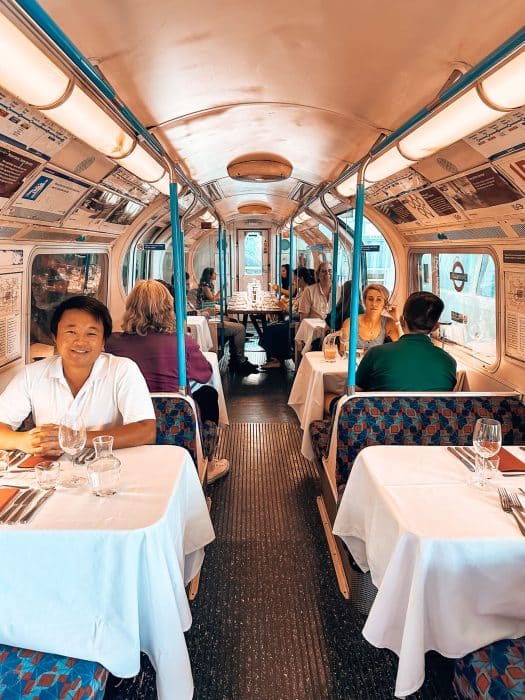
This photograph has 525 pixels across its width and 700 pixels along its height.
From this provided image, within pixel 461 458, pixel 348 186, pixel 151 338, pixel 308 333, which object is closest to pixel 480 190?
→ pixel 348 186

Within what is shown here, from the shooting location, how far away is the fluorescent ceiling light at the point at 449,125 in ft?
6.93

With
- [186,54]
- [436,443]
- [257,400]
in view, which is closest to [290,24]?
[186,54]

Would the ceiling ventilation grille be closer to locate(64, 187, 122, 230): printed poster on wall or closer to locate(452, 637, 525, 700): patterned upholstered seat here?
locate(64, 187, 122, 230): printed poster on wall

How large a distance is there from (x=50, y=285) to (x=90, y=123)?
87.1 inches

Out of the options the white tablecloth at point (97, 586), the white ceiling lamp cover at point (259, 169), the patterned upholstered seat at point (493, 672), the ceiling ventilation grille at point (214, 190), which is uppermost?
the ceiling ventilation grille at point (214, 190)

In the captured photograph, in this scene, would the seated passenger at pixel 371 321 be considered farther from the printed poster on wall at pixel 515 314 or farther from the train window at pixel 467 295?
the printed poster on wall at pixel 515 314

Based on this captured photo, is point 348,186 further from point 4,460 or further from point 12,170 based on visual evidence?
point 4,460

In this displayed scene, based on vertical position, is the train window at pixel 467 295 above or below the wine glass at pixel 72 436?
above

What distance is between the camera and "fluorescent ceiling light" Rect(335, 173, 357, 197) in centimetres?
439

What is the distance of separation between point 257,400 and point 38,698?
5.08 meters

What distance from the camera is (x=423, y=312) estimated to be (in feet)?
10.5

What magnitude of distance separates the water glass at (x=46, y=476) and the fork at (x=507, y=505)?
64.4 inches

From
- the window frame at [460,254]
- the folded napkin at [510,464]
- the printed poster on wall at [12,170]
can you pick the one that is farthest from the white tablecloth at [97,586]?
the window frame at [460,254]

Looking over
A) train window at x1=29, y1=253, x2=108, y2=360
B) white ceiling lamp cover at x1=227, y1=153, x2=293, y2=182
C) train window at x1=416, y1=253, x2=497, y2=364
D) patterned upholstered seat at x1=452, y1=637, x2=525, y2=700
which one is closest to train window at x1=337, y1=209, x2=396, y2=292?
train window at x1=416, y1=253, x2=497, y2=364
